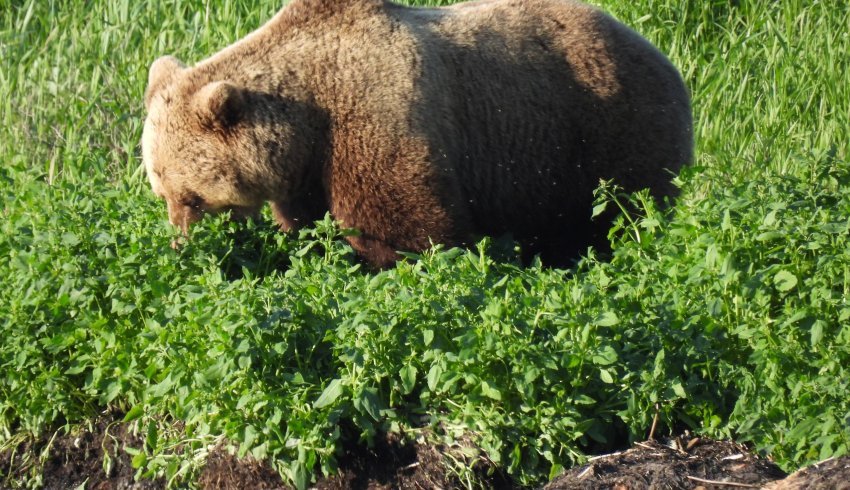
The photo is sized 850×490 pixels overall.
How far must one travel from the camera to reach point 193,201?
5.26 meters

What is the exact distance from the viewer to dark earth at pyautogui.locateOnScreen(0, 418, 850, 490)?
3.37m

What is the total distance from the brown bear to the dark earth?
1.26m

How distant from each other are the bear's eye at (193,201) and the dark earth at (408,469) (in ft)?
3.98

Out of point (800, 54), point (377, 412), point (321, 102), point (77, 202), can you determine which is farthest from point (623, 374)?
point (800, 54)

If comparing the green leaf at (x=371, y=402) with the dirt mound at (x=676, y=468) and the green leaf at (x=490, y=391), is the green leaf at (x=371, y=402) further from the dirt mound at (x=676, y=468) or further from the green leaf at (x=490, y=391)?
the dirt mound at (x=676, y=468)

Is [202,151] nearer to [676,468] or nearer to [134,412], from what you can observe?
[134,412]

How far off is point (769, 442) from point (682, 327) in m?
0.46

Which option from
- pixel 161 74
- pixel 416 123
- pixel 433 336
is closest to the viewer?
pixel 433 336

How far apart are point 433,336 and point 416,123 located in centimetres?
173

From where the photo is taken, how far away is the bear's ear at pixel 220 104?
16.3ft

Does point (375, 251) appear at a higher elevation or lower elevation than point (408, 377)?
lower

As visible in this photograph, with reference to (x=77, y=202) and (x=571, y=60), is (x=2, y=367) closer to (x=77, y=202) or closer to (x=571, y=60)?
(x=77, y=202)

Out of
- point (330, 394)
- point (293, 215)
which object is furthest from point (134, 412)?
point (293, 215)

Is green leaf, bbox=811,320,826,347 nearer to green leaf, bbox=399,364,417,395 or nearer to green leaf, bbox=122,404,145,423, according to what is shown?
green leaf, bbox=399,364,417,395
